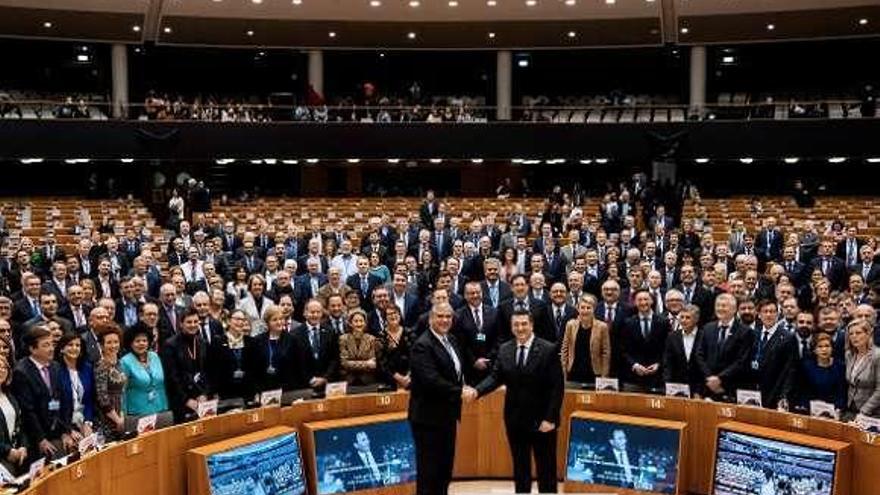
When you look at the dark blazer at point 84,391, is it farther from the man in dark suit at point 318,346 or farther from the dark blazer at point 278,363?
the man in dark suit at point 318,346

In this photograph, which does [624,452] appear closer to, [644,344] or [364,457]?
[644,344]

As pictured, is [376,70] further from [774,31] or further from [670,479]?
[670,479]

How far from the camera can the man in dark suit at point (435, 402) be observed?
7.13 meters

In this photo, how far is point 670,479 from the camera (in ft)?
26.0

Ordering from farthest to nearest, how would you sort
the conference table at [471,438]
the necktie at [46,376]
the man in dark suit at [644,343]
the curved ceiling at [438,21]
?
the curved ceiling at [438,21] < the man in dark suit at [644,343] < the necktie at [46,376] < the conference table at [471,438]

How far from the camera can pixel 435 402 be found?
7152 millimetres

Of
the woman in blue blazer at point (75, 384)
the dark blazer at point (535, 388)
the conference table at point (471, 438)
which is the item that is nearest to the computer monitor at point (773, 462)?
the conference table at point (471, 438)

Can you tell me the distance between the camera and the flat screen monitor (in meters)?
7.95

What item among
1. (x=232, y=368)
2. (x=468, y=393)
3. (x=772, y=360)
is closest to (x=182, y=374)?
(x=232, y=368)

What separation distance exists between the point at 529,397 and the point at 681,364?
1.89 metres

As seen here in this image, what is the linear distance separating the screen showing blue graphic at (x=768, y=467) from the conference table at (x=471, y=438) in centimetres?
17

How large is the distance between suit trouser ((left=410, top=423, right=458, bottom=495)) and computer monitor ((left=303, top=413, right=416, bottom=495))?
87 centimetres

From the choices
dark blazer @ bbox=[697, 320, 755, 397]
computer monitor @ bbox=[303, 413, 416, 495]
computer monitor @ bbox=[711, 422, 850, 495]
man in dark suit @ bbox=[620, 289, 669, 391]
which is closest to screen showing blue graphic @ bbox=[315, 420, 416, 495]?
computer monitor @ bbox=[303, 413, 416, 495]

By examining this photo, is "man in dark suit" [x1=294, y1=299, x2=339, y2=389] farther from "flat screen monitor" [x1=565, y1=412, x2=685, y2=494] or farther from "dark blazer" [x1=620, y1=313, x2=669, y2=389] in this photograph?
"dark blazer" [x1=620, y1=313, x2=669, y2=389]
